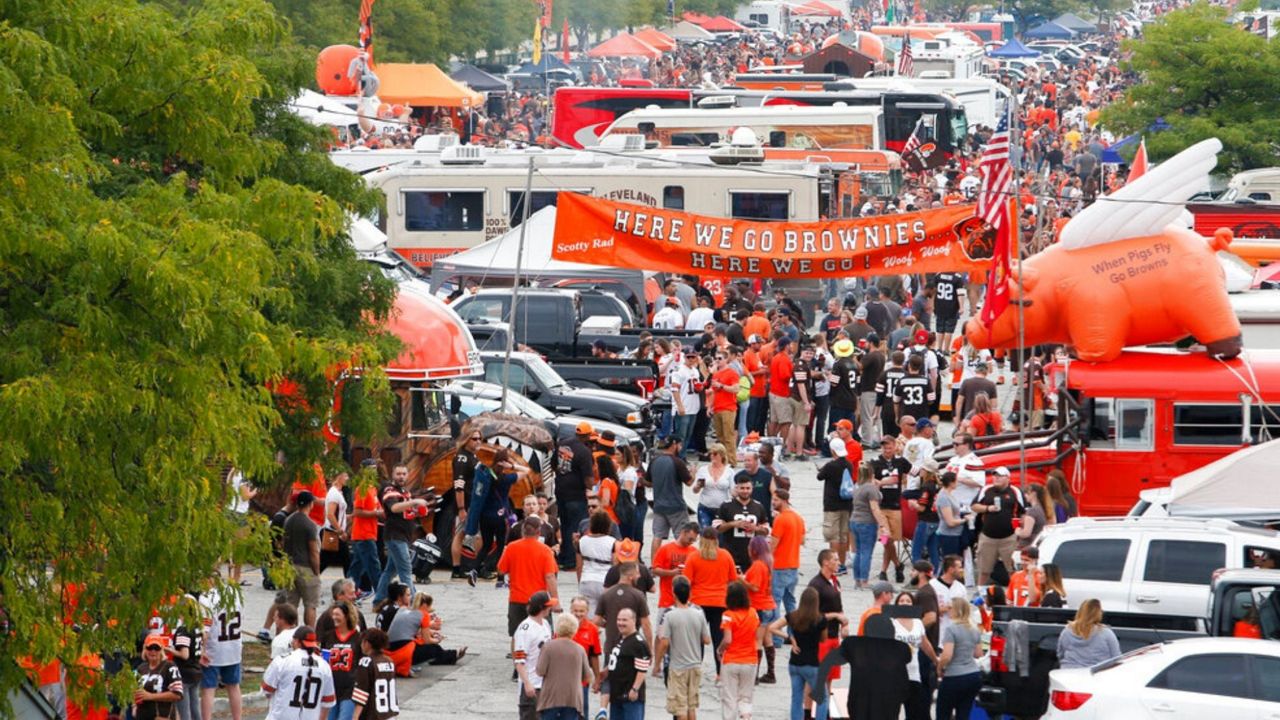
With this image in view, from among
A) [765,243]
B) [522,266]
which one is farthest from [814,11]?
[765,243]

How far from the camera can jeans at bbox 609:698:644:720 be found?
1483 centimetres

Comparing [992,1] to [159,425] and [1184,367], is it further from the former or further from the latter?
[159,425]

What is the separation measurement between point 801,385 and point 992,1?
129 metres

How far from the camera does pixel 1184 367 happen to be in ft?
72.1

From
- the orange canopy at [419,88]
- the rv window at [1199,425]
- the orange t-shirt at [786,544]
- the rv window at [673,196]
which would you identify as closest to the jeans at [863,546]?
the orange t-shirt at [786,544]

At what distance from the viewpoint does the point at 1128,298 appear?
22.4 meters

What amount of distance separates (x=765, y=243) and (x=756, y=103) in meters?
29.1

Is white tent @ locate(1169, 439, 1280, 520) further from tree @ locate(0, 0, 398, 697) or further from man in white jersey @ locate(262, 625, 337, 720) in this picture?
tree @ locate(0, 0, 398, 697)

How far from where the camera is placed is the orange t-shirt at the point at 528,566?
17047mm

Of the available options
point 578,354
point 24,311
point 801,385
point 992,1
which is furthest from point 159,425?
point 992,1

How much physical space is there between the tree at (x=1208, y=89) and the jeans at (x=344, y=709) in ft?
106

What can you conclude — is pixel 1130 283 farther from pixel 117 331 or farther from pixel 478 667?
pixel 117 331

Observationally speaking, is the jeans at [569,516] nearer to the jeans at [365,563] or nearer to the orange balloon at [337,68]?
the jeans at [365,563]

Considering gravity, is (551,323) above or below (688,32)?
above
